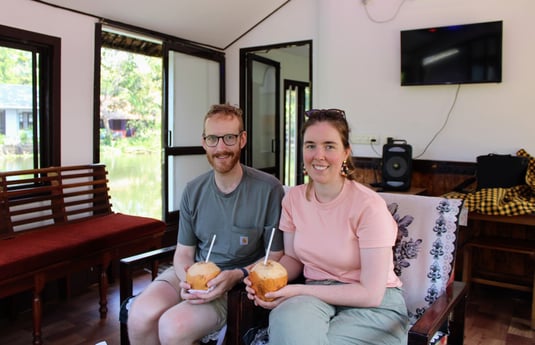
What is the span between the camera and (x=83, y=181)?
3367 millimetres

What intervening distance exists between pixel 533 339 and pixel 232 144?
7.06ft

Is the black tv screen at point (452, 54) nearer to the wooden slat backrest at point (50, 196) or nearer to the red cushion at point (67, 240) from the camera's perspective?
the red cushion at point (67, 240)

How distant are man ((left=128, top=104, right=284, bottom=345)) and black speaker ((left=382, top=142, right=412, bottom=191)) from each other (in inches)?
79.7

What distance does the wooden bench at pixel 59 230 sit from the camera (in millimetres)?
2418

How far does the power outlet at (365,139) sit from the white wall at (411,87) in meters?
0.03

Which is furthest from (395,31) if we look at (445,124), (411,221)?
(411,221)

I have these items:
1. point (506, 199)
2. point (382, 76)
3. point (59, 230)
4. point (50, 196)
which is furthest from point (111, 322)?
point (382, 76)

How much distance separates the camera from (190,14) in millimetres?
3969

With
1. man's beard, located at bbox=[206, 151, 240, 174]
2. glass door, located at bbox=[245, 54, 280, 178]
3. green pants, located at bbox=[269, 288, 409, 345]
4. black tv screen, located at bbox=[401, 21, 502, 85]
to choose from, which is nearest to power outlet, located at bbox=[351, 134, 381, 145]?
black tv screen, located at bbox=[401, 21, 502, 85]

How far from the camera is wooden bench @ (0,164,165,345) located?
7.93ft

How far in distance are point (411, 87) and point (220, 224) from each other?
8.32 feet

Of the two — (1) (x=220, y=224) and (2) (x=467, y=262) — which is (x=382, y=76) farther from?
(1) (x=220, y=224)

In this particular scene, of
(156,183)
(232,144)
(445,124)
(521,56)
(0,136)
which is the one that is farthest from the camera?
(156,183)

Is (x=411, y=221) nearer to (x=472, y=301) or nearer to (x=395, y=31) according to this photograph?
(x=472, y=301)
